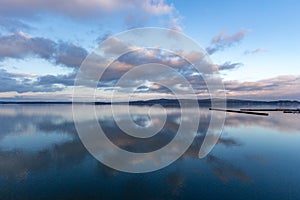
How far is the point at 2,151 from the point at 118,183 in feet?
57.1

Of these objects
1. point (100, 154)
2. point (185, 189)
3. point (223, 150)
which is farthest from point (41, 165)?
point (223, 150)

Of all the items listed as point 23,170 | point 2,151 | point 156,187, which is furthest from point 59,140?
point 156,187

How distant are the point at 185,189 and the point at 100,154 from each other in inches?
488

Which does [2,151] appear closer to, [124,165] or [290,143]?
[124,165]

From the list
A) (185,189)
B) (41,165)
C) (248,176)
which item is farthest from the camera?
(41,165)

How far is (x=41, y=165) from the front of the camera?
2156cm

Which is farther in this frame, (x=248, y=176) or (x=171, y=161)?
(x=171, y=161)

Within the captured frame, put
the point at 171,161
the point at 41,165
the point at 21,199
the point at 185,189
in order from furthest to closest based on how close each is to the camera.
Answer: the point at 171,161
the point at 41,165
the point at 185,189
the point at 21,199

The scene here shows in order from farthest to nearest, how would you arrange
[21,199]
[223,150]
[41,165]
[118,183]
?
[223,150] < [41,165] < [118,183] < [21,199]

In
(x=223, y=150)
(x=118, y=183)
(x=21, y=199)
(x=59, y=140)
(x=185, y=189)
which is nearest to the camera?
(x=21, y=199)

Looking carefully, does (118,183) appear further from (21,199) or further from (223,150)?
(223,150)

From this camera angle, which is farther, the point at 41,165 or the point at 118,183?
the point at 41,165

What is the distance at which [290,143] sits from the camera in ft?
111

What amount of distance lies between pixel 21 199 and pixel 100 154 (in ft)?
37.6
